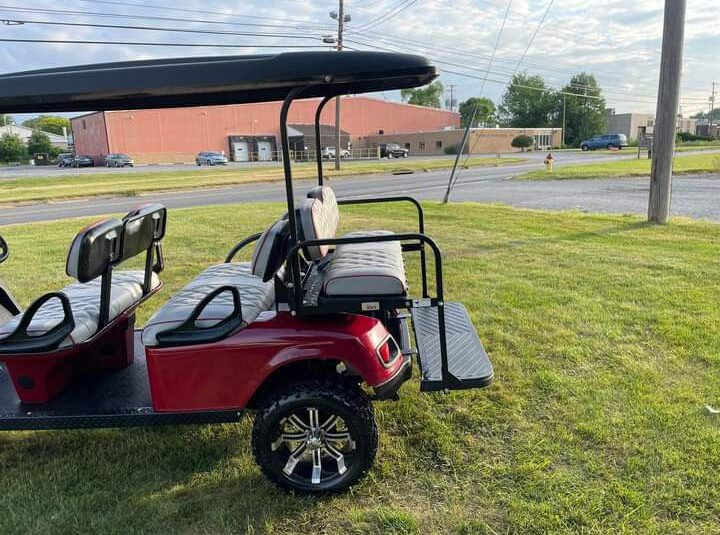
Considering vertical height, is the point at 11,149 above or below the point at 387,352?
above

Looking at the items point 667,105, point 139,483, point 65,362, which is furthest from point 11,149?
point 139,483

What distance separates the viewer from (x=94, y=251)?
8.01 ft

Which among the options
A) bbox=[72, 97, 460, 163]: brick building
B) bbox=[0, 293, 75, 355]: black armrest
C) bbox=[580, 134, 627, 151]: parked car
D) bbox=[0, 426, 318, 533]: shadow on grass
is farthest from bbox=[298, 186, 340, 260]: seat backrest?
bbox=[580, 134, 627, 151]: parked car

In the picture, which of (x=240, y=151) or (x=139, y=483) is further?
(x=240, y=151)

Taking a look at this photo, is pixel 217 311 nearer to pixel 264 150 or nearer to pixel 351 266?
pixel 351 266

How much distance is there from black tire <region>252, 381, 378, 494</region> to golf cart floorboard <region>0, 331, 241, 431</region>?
0.19m

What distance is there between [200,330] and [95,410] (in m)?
0.66

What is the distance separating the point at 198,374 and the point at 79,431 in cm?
106

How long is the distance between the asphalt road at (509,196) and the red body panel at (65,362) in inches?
370

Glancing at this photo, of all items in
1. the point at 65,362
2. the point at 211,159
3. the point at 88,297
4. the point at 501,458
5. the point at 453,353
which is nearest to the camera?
the point at 501,458

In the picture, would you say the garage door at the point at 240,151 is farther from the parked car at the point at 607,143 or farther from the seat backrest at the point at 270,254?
the seat backrest at the point at 270,254

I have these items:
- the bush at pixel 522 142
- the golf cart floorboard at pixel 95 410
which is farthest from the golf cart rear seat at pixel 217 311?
the bush at pixel 522 142

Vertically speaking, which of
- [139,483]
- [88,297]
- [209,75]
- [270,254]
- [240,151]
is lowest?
[139,483]

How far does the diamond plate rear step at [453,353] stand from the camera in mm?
2449
